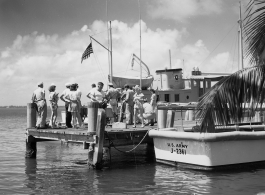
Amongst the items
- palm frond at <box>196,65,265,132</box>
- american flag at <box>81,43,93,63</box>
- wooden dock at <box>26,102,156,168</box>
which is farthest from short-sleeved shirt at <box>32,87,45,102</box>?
american flag at <box>81,43,93,63</box>

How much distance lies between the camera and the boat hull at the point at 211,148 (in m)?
12.0

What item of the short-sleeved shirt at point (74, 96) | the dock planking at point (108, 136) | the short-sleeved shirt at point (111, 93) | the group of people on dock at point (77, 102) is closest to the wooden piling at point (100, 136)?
the dock planking at point (108, 136)

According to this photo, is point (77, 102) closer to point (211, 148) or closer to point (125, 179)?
point (125, 179)

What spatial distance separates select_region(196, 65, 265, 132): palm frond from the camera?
296 inches

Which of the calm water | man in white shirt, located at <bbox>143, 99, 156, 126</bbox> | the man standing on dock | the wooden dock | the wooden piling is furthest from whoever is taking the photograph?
the man standing on dock

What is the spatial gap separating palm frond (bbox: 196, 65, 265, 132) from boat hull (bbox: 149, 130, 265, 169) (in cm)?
418

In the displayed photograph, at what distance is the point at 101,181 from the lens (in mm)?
11758

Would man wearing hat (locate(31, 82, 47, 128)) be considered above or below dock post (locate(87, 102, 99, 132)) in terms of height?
above

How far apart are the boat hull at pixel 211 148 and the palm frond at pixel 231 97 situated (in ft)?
13.7

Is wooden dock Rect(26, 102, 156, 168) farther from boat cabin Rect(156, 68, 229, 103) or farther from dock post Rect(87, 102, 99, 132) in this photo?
boat cabin Rect(156, 68, 229, 103)

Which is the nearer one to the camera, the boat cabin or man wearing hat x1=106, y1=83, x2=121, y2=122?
man wearing hat x1=106, y1=83, x2=121, y2=122

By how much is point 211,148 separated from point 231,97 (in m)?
4.61

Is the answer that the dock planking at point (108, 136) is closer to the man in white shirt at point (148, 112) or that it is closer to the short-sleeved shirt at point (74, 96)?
the short-sleeved shirt at point (74, 96)

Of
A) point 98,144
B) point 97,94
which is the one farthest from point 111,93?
point 98,144
